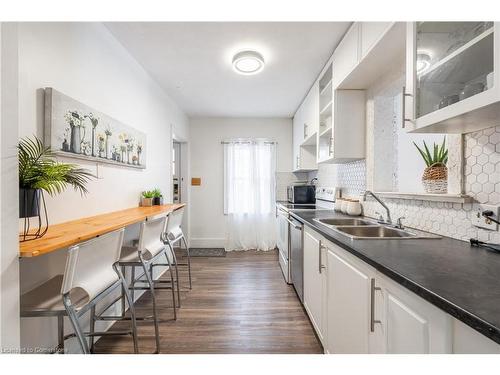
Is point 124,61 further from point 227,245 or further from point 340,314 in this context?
point 227,245

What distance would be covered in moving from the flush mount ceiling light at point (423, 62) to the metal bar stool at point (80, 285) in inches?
69.0

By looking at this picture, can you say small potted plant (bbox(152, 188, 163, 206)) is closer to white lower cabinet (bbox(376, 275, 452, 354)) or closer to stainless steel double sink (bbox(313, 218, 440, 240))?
stainless steel double sink (bbox(313, 218, 440, 240))

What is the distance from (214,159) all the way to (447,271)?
422 cm

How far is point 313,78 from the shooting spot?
301cm

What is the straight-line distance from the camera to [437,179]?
1.42 metres

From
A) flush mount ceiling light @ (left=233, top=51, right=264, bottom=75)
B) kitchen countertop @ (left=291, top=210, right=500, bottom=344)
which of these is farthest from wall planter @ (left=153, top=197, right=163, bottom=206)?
kitchen countertop @ (left=291, top=210, right=500, bottom=344)

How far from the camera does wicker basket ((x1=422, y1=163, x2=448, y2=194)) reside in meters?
1.40

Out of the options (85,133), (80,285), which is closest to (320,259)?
(80,285)

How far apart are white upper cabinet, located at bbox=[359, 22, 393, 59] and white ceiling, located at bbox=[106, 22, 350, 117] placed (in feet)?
1.08

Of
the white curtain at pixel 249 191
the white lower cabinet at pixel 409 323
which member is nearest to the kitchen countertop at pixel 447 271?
the white lower cabinet at pixel 409 323

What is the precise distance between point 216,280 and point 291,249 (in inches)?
41.5

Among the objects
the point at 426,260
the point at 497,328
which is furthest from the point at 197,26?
the point at 497,328

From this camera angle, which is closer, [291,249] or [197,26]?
[197,26]

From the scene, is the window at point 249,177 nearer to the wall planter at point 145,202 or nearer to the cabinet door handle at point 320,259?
the wall planter at point 145,202
